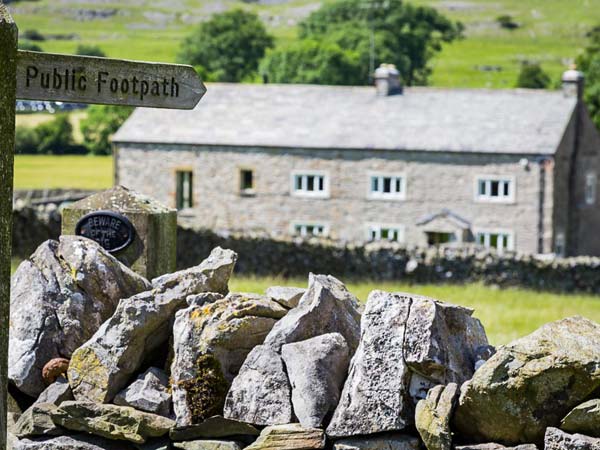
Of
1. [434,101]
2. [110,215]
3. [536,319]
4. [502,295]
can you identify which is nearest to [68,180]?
[434,101]

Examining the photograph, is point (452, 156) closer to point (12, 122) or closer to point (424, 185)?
point (424, 185)

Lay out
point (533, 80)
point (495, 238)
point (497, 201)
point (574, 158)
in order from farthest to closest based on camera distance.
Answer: point (533, 80), point (574, 158), point (495, 238), point (497, 201)

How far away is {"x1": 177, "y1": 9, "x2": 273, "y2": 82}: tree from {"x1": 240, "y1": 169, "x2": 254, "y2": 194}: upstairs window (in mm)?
76566

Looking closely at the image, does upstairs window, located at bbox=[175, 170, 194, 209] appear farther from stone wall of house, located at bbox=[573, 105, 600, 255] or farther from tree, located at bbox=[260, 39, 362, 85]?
tree, located at bbox=[260, 39, 362, 85]

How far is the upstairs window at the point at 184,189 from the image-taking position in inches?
1843

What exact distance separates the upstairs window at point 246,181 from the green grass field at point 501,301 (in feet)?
62.4

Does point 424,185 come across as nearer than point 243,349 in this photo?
No

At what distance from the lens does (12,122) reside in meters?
5.68

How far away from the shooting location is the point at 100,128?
105 meters

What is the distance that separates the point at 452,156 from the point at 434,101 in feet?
12.8

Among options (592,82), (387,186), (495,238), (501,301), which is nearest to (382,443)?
(501,301)

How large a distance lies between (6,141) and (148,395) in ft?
6.84

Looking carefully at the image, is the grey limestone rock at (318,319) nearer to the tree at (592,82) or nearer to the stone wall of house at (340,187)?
the stone wall of house at (340,187)

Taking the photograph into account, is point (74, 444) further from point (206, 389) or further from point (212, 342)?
point (212, 342)
